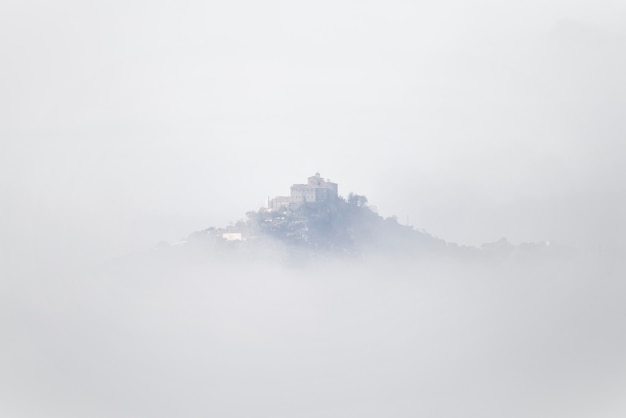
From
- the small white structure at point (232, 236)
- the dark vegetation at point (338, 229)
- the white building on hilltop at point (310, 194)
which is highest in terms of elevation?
the white building on hilltop at point (310, 194)

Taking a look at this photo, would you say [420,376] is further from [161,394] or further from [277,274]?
[161,394]

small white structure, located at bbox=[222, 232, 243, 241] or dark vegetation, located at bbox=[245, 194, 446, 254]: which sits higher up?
dark vegetation, located at bbox=[245, 194, 446, 254]

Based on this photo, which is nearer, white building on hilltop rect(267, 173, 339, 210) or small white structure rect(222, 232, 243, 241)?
white building on hilltop rect(267, 173, 339, 210)

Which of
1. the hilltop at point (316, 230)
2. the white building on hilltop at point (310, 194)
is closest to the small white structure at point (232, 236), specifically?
the hilltop at point (316, 230)

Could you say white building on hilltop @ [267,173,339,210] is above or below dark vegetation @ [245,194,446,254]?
above

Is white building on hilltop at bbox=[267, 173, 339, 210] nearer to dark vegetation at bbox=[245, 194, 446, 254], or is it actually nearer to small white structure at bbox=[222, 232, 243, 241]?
dark vegetation at bbox=[245, 194, 446, 254]

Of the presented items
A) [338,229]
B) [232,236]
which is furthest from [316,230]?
[232,236]

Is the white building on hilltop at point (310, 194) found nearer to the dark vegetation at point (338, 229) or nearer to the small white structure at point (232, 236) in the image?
the dark vegetation at point (338, 229)

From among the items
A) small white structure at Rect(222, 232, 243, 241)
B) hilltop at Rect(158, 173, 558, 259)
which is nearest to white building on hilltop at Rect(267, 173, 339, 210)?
hilltop at Rect(158, 173, 558, 259)

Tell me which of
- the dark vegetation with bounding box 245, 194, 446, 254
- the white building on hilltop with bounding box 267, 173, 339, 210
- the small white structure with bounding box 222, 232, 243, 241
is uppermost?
the white building on hilltop with bounding box 267, 173, 339, 210

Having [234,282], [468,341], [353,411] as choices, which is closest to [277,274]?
[234,282]

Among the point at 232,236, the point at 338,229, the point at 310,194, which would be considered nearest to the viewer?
the point at 232,236

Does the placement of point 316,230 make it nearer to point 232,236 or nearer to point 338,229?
point 338,229

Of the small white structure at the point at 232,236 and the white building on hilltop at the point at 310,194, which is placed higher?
the white building on hilltop at the point at 310,194
